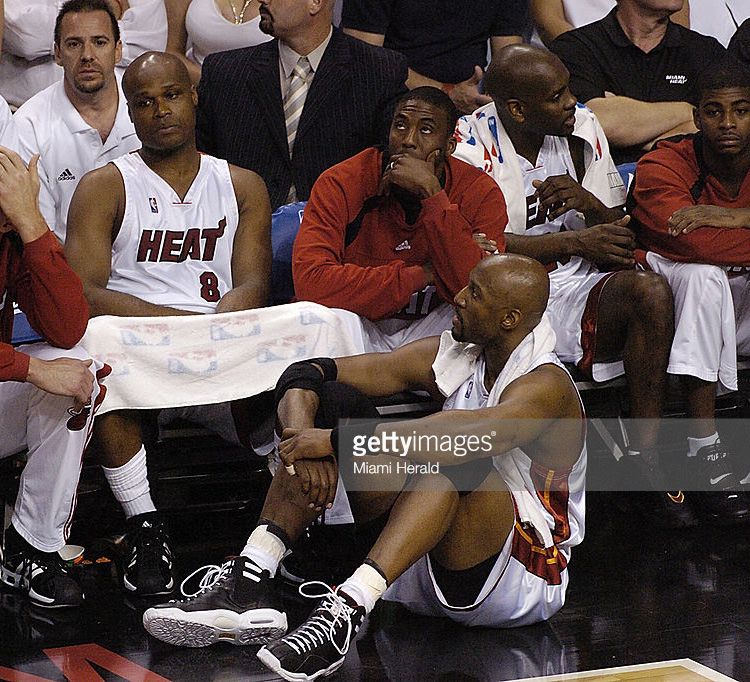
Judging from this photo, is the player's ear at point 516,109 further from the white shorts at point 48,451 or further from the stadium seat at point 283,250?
the white shorts at point 48,451

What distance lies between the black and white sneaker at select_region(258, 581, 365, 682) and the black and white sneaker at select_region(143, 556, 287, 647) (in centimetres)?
15

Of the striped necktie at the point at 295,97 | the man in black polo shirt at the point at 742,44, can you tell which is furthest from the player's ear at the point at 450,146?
the man in black polo shirt at the point at 742,44

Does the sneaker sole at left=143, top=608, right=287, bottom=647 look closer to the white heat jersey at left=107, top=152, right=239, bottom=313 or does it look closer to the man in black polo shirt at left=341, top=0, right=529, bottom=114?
the white heat jersey at left=107, top=152, right=239, bottom=313

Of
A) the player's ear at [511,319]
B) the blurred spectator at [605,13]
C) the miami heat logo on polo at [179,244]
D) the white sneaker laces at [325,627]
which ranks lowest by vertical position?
the white sneaker laces at [325,627]

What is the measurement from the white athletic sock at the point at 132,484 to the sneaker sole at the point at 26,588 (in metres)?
0.26

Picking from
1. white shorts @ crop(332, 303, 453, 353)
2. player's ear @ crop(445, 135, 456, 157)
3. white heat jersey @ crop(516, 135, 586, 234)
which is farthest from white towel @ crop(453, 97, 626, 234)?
white shorts @ crop(332, 303, 453, 353)

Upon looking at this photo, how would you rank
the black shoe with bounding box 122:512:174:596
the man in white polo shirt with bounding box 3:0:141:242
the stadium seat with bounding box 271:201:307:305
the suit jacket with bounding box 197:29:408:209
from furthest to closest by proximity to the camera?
the suit jacket with bounding box 197:29:408:209 → the man in white polo shirt with bounding box 3:0:141:242 → the stadium seat with bounding box 271:201:307:305 → the black shoe with bounding box 122:512:174:596

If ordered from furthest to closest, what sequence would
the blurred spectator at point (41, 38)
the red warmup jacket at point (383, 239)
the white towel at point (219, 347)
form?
the blurred spectator at point (41, 38)
the red warmup jacket at point (383, 239)
the white towel at point (219, 347)

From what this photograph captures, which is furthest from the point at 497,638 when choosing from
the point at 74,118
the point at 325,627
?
the point at 74,118

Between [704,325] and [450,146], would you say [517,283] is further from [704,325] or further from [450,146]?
[704,325]

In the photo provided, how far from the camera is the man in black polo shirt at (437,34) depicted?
14.5ft

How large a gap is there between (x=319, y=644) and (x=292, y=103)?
2001 millimetres

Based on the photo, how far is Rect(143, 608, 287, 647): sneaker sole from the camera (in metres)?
2.55

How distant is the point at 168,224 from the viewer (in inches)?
133
